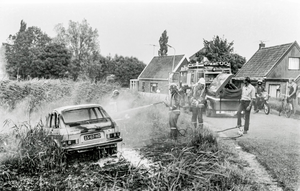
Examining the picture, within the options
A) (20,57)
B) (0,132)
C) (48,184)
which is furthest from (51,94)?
(48,184)

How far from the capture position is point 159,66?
678 cm

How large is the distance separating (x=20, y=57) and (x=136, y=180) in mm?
3455

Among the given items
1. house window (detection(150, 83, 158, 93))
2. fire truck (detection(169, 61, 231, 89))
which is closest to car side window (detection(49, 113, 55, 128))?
house window (detection(150, 83, 158, 93))

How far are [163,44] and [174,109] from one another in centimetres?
166

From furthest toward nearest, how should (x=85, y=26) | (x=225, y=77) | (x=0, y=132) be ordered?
(x=225, y=77) → (x=0, y=132) → (x=85, y=26)

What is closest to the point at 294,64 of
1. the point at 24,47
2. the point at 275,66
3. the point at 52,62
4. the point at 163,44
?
the point at 275,66

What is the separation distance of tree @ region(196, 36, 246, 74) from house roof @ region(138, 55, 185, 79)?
623 mm

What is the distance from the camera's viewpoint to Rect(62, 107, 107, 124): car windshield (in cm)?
642

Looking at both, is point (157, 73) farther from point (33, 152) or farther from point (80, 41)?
point (33, 152)

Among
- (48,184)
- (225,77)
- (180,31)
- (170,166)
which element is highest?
(180,31)

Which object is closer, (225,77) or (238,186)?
(238,186)

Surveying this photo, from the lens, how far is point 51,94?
653 cm

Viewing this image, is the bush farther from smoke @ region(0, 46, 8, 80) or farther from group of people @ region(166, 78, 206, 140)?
group of people @ region(166, 78, 206, 140)

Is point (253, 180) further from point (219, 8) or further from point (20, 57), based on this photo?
point (20, 57)
